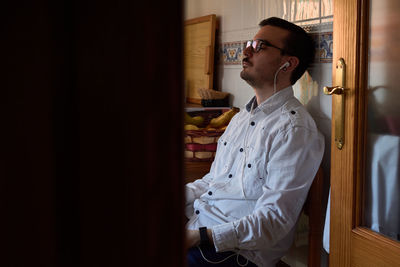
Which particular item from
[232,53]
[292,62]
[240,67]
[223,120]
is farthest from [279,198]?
[232,53]

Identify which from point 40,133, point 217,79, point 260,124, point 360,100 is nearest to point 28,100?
point 40,133

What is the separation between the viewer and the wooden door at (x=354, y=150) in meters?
1.26

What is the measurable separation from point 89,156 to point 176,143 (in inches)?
1.7

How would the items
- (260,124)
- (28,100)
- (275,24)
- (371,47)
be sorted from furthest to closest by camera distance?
1. (275,24)
2. (260,124)
3. (371,47)
4. (28,100)

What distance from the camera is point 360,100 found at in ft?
4.21

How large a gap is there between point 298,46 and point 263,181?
54cm

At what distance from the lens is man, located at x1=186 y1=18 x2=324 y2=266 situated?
53.9 inches

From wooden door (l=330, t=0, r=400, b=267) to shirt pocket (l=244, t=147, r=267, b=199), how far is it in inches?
8.9

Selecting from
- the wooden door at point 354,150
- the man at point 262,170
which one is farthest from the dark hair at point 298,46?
the wooden door at point 354,150

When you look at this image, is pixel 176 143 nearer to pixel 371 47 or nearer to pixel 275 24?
pixel 371 47

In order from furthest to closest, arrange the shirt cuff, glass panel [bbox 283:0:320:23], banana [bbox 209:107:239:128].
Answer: banana [bbox 209:107:239:128] → glass panel [bbox 283:0:320:23] → the shirt cuff

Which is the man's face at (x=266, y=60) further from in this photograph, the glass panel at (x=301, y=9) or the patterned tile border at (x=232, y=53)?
the patterned tile border at (x=232, y=53)

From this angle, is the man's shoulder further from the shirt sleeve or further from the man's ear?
the man's ear

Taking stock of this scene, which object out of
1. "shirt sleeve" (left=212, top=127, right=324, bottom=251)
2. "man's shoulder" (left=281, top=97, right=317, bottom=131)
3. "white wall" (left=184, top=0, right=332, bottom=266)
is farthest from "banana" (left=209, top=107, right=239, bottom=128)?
"shirt sleeve" (left=212, top=127, right=324, bottom=251)
